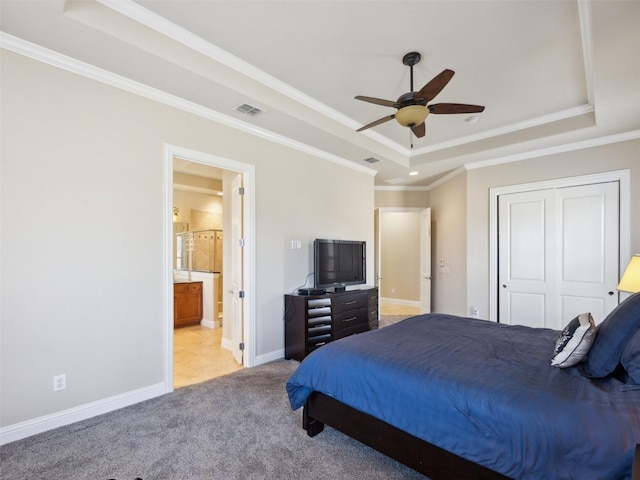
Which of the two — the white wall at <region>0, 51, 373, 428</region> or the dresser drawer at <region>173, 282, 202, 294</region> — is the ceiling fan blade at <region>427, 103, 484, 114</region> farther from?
the dresser drawer at <region>173, 282, 202, 294</region>

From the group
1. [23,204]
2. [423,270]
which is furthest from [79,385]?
[423,270]

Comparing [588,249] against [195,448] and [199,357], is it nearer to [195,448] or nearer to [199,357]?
[195,448]

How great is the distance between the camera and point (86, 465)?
1950 mm

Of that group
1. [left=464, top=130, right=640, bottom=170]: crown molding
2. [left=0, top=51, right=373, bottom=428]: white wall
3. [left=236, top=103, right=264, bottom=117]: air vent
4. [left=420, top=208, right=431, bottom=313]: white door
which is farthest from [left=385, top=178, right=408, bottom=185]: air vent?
[left=0, top=51, right=373, bottom=428]: white wall

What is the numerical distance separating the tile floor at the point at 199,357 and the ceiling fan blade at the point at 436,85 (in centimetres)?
325

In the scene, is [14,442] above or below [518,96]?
below

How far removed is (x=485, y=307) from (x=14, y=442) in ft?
17.3

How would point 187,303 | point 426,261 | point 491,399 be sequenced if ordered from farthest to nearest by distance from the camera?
1. point 426,261
2. point 187,303
3. point 491,399

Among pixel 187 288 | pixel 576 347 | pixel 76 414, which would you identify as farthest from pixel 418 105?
pixel 187 288

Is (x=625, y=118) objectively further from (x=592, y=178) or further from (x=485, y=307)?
(x=485, y=307)

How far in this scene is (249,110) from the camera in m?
3.25

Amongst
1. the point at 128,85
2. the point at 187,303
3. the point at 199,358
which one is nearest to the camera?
the point at 128,85

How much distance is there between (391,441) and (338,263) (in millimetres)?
2709

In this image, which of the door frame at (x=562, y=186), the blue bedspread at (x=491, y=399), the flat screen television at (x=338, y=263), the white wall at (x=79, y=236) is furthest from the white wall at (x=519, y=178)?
the white wall at (x=79, y=236)
